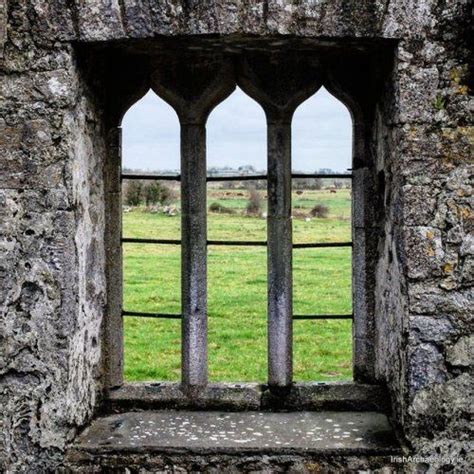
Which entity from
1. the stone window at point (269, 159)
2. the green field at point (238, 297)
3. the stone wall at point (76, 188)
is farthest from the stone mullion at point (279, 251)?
the green field at point (238, 297)

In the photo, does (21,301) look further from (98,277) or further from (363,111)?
(363,111)

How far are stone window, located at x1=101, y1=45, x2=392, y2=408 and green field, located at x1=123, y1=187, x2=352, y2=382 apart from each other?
5.13 ft

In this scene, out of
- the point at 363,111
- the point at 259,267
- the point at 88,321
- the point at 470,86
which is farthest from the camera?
the point at 259,267

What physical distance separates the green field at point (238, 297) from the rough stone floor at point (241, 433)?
7.00 ft

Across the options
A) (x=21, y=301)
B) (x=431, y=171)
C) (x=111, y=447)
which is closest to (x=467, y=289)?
(x=431, y=171)

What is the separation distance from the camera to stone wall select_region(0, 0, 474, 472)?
3398 mm

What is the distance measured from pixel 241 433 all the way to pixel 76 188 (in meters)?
1.38

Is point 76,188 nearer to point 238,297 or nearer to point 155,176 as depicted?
point 155,176

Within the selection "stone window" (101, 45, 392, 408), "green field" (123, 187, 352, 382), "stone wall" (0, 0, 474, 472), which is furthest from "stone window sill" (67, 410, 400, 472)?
"green field" (123, 187, 352, 382)

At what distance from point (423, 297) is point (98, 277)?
1623mm

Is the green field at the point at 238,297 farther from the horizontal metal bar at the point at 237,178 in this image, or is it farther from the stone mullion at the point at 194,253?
the stone mullion at the point at 194,253

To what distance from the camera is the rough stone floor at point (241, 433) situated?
3.46 m

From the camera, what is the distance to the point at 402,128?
3.42 metres

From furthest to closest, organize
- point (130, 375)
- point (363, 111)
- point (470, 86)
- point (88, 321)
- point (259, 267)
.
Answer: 1. point (259, 267)
2. point (130, 375)
3. point (363, 111)
4. point (88, 321)
5. point (470, 86)
